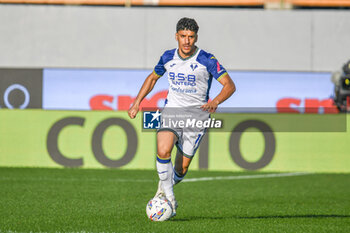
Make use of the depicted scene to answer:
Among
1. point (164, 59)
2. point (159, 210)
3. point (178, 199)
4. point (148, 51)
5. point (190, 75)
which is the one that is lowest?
point (178, 199)

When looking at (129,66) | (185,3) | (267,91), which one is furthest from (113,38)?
(267,91)

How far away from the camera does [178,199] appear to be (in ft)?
27.8

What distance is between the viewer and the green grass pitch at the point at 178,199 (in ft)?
20.4

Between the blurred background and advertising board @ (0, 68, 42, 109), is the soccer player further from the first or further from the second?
advertising board @ (0, 68, 42, 109)

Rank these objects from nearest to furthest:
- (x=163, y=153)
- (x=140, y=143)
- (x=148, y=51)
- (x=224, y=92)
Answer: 1. (x=224, y=92)
2. (x=163, y=153)
3. (x=140, y=143)
4. (x=148, y=51)

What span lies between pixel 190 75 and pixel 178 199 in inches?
95.4

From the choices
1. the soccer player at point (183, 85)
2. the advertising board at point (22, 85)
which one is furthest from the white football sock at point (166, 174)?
the advertising board at point (22, 85)

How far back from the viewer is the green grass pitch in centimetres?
621

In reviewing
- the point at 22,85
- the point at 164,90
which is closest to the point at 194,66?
the point at 164,90

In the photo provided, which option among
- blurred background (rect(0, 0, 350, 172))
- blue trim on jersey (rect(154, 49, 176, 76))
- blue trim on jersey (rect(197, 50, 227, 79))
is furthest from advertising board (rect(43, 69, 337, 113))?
blue trim on jersey (rect(197, 50, 227, 79))

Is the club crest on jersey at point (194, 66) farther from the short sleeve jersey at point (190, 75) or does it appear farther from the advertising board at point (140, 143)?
the advertising board at point (140, 143)

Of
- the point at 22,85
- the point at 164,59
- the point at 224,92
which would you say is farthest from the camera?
the point at 22,85

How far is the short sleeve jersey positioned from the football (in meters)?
0.95

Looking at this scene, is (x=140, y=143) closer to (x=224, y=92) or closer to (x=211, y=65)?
(x=211, y=65)
